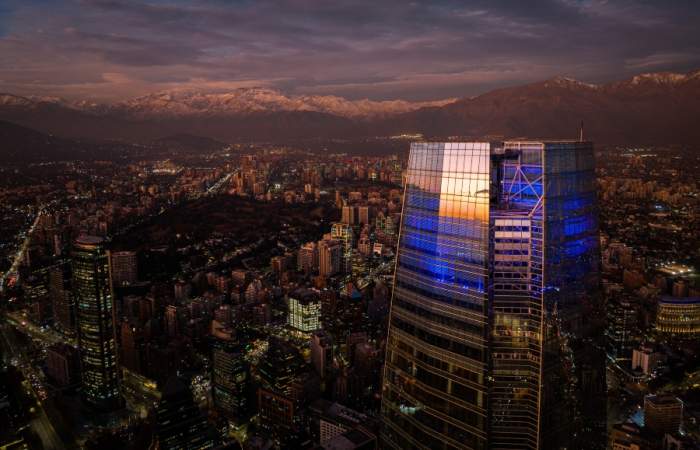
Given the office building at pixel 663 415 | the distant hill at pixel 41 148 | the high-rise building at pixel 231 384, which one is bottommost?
the high-rise building at pixel 231 384

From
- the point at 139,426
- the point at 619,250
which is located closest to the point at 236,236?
the point at 139,426

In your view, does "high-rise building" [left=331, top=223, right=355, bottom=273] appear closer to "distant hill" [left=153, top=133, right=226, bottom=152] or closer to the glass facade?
the glass facade

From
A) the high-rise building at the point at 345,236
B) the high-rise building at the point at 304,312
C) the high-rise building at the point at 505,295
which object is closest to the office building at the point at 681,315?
the high-rise building at the point at 304,312

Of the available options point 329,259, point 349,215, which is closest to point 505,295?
point 329,259

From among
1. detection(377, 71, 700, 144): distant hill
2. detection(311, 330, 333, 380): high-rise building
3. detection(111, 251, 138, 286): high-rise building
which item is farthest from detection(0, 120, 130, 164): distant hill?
detection(377, 71, 700, 144): distant hill

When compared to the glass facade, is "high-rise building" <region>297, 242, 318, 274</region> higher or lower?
lower

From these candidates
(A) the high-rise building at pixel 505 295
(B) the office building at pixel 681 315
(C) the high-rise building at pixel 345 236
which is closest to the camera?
(A) the high-rise building at pixel 505 295

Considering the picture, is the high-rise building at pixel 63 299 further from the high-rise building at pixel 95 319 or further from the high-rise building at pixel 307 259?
the high-rise building at pixel 307 259
